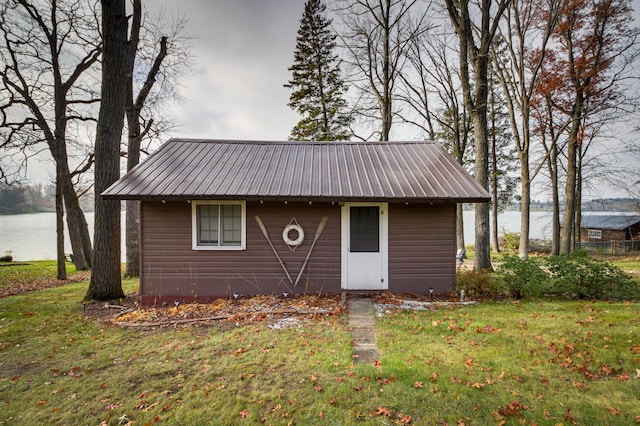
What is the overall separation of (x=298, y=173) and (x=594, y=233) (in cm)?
2998

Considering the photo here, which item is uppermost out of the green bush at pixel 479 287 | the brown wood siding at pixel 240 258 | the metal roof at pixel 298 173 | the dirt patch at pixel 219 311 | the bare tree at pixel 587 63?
the bare tree at pixel 587 63

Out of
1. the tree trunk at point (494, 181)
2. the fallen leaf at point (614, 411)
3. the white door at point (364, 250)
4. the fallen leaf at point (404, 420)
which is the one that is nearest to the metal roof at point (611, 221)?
the tree trunk at point (494, 181)

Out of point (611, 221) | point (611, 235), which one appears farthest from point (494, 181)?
point (611, 221)

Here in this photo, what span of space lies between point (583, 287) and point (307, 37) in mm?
17375

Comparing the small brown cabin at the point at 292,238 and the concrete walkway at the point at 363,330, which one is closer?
the concrete walkway at the point at 363,330

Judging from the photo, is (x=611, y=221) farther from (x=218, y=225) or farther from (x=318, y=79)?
(x=218, y=225)

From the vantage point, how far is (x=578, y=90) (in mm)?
12648

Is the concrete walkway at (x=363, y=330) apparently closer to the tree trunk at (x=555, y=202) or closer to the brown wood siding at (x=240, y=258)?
the brown wood siding at (x=240, y=258)

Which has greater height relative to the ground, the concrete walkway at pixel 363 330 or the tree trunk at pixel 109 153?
the tree trunk at pixel 109 153

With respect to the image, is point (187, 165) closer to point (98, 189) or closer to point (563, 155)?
point (98, 189)

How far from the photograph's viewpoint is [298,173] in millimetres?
7398

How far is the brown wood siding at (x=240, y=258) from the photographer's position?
678cm

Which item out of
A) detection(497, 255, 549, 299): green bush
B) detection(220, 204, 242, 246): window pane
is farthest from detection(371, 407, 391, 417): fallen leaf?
detection(497, 255, 549, 299): green bush

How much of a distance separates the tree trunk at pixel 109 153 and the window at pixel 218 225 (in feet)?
7.07
